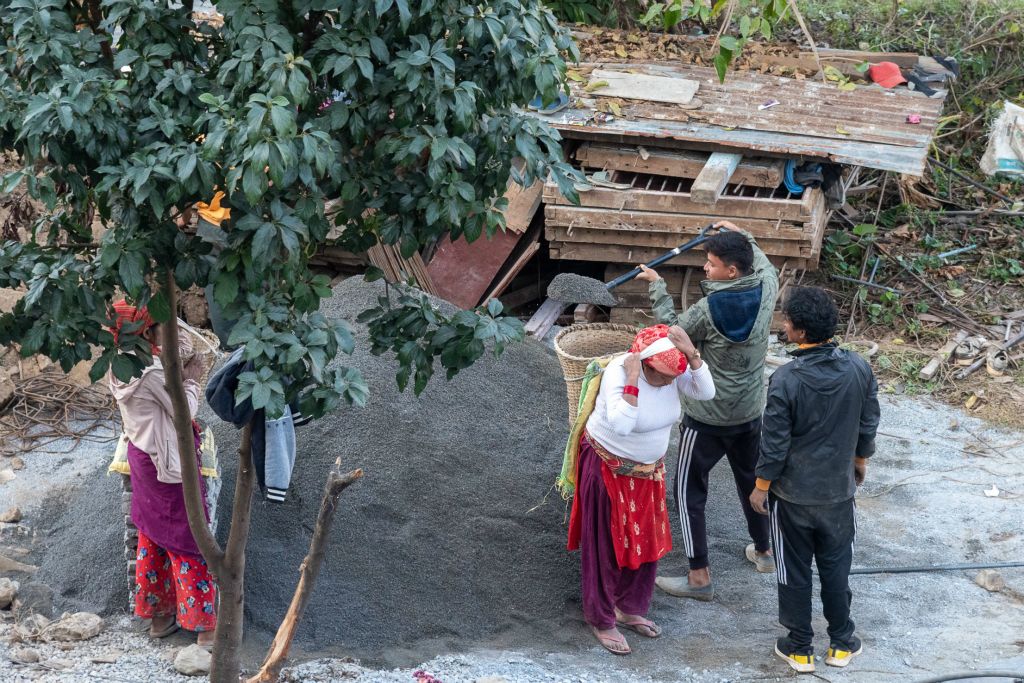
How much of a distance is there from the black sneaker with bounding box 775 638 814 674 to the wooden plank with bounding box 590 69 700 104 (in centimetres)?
464

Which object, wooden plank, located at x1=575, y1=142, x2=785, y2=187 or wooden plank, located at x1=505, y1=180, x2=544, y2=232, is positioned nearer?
wooden plank, located at x1=575, y1=142, x2=785, y2=187

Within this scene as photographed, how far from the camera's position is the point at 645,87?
26.5 feet

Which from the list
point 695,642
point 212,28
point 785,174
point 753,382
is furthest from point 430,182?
point 785,174

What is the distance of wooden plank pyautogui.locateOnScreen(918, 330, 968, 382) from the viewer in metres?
7.27

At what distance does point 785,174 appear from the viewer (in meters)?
7.40

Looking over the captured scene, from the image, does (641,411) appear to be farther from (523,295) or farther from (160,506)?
(523,295)

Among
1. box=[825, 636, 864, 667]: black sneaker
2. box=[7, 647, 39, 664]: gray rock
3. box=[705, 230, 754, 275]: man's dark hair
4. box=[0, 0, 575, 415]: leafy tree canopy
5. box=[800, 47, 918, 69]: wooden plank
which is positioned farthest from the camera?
box=[800, 47, 918, 69]: wooden plank

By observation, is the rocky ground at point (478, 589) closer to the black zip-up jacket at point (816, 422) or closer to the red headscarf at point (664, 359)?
the black zip-up jacket at point (816, 422)

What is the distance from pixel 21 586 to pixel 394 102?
3403 millimetres

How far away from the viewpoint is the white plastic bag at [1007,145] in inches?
370

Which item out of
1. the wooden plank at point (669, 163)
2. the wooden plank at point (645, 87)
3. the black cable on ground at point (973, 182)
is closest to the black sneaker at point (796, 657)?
the wooden plank at point (669, 163)

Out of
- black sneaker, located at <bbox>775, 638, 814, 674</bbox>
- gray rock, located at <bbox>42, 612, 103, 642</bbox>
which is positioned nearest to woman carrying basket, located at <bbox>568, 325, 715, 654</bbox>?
black sneaker, located at <bbox>775, 638, 814, 674</bbox>

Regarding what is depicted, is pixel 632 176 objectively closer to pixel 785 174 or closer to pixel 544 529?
pixel 785 174

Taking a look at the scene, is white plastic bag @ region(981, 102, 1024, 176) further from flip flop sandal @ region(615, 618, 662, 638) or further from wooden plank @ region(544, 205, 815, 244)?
flip flop sandal @ region(615, 618, 662, 638)
